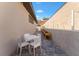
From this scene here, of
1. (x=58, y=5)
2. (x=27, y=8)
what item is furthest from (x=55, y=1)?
(x=27, y=8)

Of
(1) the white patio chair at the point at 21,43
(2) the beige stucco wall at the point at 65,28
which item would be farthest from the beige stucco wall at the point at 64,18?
(1) the white patio chair at the point at 21,43

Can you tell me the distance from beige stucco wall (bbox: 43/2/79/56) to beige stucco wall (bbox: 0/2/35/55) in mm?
375

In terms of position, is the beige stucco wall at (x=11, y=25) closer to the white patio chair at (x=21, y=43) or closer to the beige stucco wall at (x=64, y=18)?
the white patio chair at (x=21, y=43)

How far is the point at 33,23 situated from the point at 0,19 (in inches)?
22.2

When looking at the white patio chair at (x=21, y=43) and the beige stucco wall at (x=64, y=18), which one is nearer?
the beige stucco wall at (x=64, y=18)

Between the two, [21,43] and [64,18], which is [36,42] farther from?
[64,18]

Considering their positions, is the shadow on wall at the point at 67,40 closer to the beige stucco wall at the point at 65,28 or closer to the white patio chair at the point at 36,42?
the beige stucco wall at the point at 65,28

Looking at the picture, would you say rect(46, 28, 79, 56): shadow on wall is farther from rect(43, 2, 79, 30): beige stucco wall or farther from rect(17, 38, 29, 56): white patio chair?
rect(17, 38, 29, 56): white patio chair

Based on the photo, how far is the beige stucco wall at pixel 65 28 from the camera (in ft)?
10.7

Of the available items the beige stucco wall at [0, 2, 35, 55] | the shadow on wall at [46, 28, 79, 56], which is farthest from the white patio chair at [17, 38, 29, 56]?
the shadow on wall at [46, 28, 79, 56]

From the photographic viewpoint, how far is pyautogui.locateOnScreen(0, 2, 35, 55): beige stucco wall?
10.9 feet

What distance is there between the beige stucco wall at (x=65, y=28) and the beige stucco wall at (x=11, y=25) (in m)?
0.37

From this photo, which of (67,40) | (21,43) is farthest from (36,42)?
(67,40)

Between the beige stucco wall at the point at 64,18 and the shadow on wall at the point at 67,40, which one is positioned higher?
the beige stucco wall at the point at 64,18
